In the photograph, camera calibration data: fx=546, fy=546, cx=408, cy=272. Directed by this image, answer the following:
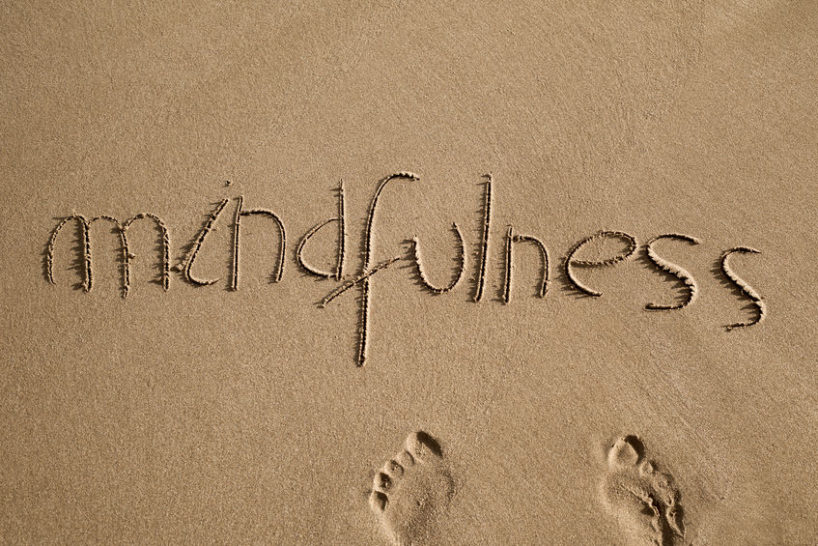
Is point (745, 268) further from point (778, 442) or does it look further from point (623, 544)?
point (623, 544)

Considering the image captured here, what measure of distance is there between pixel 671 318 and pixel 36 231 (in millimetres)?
2290

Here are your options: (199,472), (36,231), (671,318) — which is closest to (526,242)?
(671,318)

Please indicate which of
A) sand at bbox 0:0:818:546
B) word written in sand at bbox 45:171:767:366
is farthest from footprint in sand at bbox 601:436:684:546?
word written in sand at bbox 45:171:767:366

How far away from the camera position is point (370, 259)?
195 centimetres

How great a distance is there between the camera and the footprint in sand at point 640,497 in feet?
5.66

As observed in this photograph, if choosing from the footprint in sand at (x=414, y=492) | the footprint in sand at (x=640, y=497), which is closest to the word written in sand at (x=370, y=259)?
the footprint in sand at (x=414, y=492)

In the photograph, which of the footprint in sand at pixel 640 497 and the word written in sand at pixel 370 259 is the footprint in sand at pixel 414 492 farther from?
the footprint in sand at pixel 640 497

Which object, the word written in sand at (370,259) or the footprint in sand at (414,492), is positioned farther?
the word written in sand at (370,259)

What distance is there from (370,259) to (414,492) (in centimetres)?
80

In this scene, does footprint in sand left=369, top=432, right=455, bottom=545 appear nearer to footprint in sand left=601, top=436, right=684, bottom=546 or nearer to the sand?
the sand

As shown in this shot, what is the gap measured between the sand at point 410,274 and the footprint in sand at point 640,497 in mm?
10

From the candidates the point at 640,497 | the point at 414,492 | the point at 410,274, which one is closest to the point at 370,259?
the point at 410,274

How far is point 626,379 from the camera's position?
1.85 m

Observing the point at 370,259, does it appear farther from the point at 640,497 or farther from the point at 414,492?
the point at 640,497
